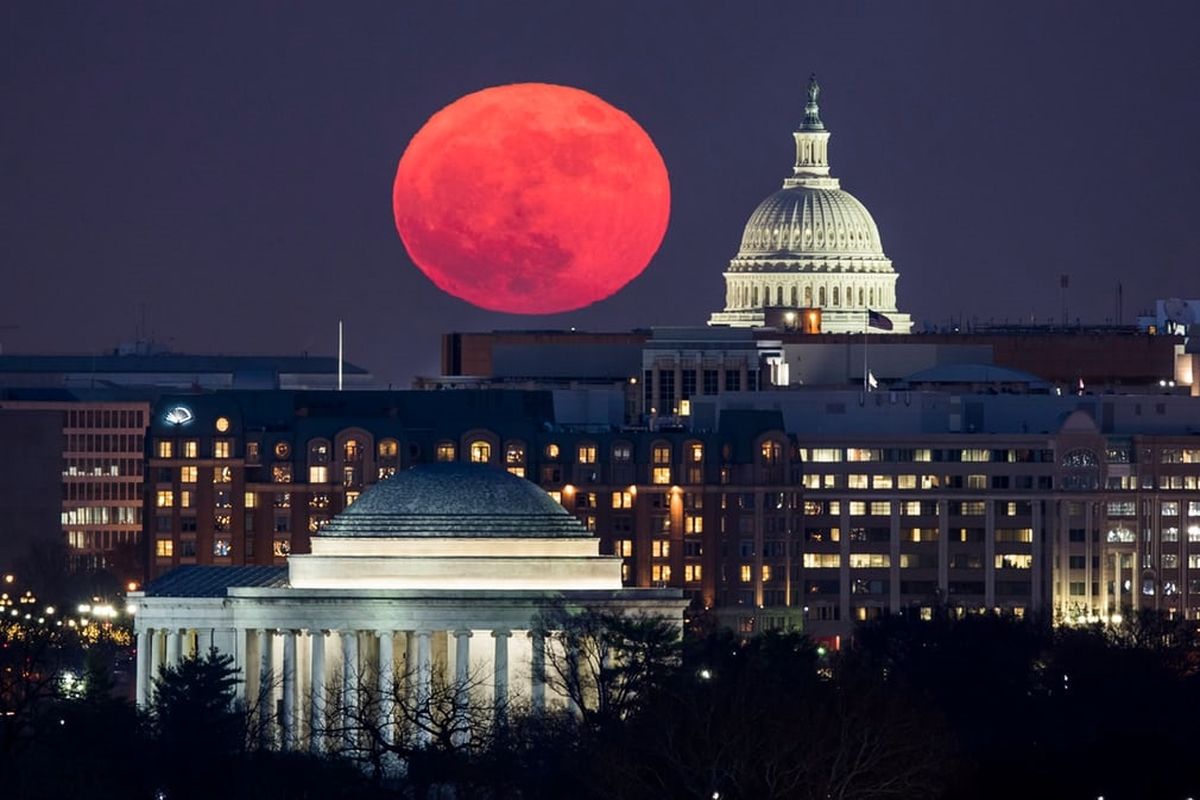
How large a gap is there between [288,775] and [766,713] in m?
14.1

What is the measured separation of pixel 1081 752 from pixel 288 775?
28998 millimetres

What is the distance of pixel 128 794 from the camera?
179375 millimetres

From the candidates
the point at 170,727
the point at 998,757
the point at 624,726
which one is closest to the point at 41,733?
the point at 170,727

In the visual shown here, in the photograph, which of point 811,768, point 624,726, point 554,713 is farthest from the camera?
point 554,713

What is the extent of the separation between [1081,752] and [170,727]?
92.9 ft

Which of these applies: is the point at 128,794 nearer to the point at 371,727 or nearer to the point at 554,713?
the point at 371,727

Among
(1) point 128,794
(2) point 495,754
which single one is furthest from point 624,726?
(1) point 128,794

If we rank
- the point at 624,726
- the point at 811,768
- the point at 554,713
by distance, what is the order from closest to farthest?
the point at 811,768 → the point at 624,726 → the point at 554,713

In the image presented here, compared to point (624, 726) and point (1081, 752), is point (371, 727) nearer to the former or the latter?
point (624, 726)

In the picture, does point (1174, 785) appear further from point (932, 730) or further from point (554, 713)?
point (554, 713)

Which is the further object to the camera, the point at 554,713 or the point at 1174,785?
the point at 554,713

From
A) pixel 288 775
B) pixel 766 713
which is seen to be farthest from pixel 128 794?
pixel 766 713

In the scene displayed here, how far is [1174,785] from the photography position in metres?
186

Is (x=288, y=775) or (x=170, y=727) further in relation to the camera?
(x=170, y=727)
